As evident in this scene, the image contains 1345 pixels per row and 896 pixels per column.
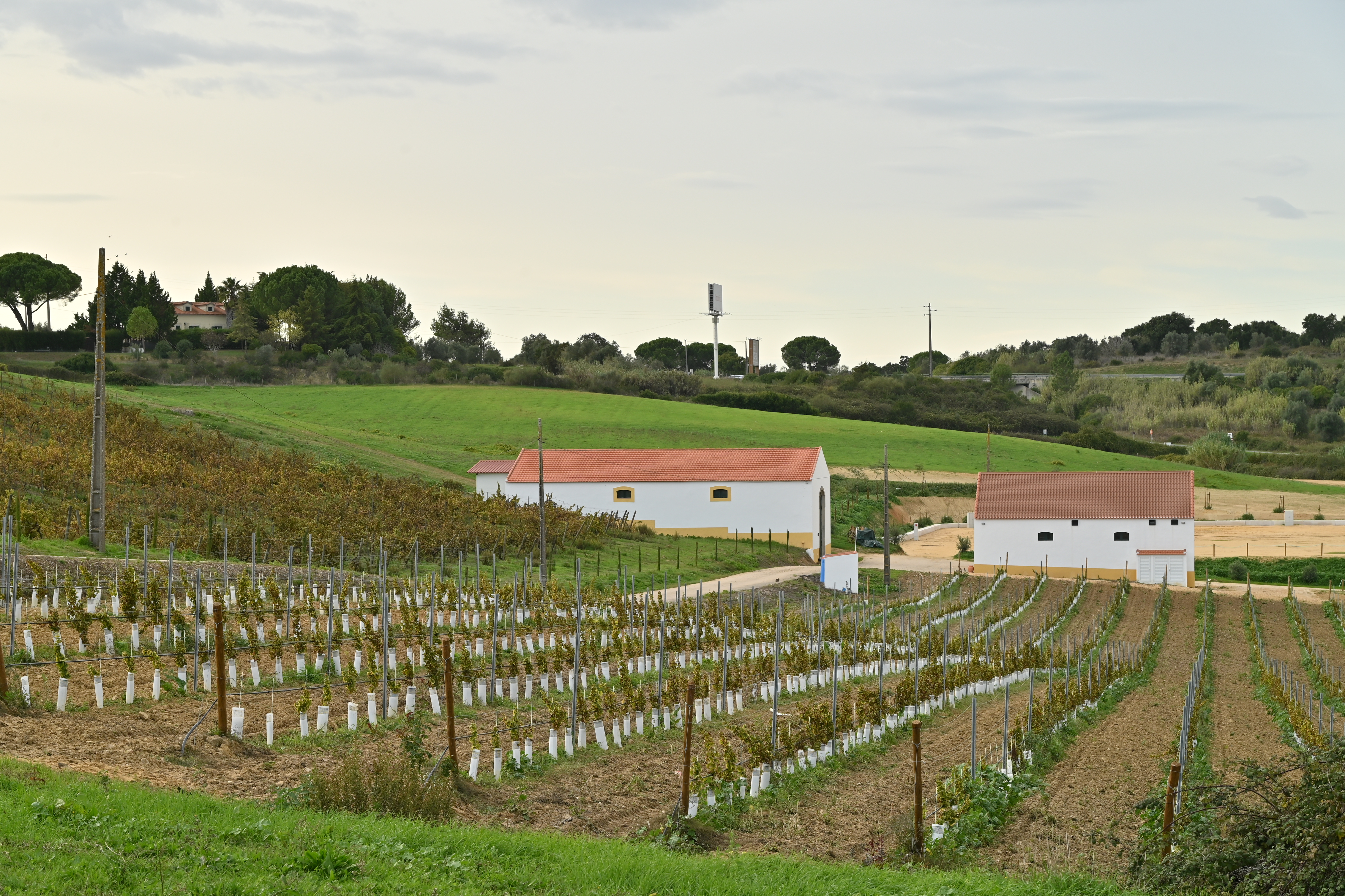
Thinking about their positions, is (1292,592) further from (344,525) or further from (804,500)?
(344,525)

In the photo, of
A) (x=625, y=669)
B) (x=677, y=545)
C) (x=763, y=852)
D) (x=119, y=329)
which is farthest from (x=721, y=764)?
(x=119, y=329)

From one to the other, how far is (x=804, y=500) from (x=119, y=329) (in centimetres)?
6039

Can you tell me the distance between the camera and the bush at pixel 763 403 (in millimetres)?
93625

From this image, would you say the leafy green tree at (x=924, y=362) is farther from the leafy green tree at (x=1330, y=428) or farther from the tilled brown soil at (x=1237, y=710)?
the tilled brown soil at (x=1237, y=710)

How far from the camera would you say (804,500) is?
48.6m

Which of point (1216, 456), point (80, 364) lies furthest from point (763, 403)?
point (80, 364)

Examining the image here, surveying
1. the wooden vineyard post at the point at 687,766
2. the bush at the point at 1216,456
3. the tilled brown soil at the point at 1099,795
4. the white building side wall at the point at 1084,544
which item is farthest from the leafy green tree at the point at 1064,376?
the wooden vineyard post at the point at 687,766

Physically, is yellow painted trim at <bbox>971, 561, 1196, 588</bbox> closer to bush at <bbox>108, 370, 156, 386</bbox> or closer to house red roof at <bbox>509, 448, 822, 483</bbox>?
house red roof at <bbox>509, 448, 822, 483</bbox>

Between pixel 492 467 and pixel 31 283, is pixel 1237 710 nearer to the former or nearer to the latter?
pixel 492 467

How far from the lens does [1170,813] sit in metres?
10.5

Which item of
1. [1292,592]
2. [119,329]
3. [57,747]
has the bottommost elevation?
[1292,592]

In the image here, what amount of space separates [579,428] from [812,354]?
7480 cm

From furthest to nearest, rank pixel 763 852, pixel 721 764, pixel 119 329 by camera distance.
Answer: pixel 119 329 → pixel 721 764 → pixel 763 852

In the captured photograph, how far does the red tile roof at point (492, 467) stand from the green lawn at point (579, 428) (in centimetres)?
540
